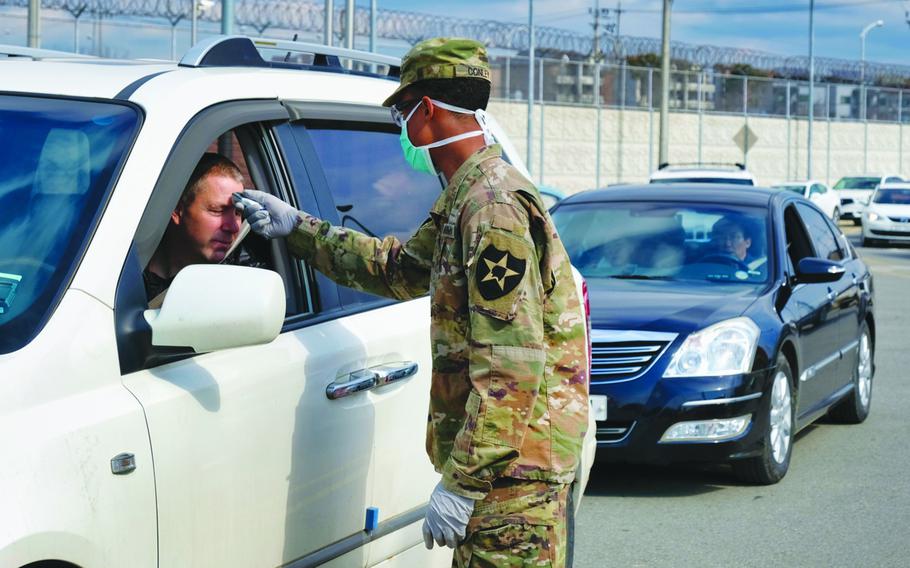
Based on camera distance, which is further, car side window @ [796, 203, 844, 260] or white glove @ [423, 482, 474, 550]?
car side window @ [796, 203, 844, 260]

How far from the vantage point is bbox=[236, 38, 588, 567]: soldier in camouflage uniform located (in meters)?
3.07

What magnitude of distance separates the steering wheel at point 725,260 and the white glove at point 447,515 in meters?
5.58

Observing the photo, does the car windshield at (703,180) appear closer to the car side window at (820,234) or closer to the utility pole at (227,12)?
the utility pole at (227,12)

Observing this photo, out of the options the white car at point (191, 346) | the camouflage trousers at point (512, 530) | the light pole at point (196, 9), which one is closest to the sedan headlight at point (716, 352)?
the white car at point (191, 346)

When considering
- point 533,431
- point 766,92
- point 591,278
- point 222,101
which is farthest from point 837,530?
point 766,92

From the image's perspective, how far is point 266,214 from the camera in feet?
12.2

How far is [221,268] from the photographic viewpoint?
3006mm

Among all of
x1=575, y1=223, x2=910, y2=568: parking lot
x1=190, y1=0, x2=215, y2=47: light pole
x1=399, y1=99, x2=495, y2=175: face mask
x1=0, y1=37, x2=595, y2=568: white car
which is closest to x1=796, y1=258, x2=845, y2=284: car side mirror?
x1=575, y1=223, x2=910, y2=568: parking lot

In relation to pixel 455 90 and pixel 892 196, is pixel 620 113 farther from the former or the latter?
pixel 455 90

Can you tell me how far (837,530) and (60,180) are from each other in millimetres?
4740

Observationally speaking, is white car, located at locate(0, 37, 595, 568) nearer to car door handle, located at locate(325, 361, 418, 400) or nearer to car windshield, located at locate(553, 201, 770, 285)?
car door handle, located at locate(325, 361, 418, 400)

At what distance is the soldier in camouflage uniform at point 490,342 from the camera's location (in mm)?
3072

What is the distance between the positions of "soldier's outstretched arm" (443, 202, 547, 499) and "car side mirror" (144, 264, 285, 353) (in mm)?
458

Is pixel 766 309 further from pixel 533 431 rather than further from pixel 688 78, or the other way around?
pixel 688 78
